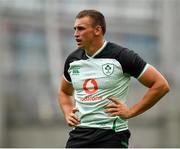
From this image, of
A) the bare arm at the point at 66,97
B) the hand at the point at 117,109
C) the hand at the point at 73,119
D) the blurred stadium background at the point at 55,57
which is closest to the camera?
the hand at the point at 117,109

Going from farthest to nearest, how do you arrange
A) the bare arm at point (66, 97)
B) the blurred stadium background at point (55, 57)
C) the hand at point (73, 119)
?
1. the blurred stadium background at point (55, 57)
2. the bare arm at point (66, 97)
3. the hand at point (73, 119)

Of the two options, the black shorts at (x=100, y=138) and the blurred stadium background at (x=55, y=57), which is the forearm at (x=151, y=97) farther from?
the blurred stadium background at (x=55, y=57)

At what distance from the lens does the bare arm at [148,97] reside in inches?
216

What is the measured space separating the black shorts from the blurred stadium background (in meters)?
10.1

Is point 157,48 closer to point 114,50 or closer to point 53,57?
point 53,57

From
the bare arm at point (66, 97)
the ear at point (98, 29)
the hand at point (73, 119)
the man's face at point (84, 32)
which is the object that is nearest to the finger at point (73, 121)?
the hand at point (73, 119)

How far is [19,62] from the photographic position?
691 inches

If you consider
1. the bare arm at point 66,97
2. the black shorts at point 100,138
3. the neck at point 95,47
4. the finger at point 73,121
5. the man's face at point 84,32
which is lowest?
the black shorts at point 100,138

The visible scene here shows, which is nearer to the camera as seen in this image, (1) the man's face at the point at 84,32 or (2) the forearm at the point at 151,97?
(2) the forearm at the point at 151,97

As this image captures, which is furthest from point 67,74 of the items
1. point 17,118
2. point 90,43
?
point 17,118

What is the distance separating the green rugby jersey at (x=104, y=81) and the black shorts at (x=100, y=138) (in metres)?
0.04

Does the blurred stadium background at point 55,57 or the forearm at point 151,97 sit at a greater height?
the forearm at point 151,97

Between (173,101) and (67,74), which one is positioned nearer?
(67,74)

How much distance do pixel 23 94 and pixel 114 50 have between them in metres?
11.4
